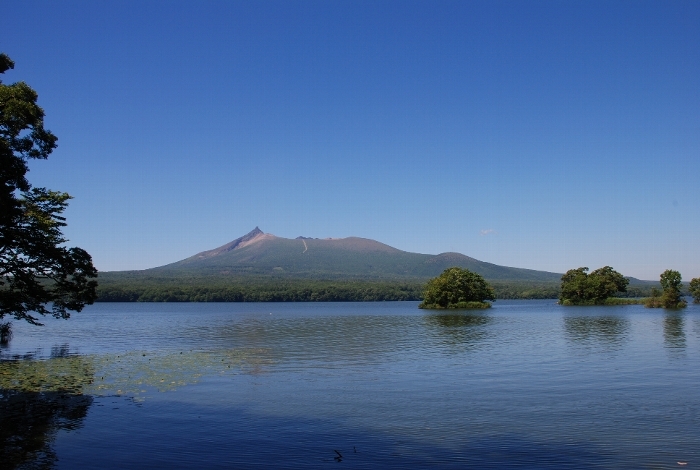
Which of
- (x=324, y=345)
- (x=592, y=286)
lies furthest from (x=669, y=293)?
(x=324, y=345)

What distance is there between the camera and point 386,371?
2802cm

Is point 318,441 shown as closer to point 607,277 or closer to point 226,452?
point 226,452

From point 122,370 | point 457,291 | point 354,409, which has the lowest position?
point 122,370

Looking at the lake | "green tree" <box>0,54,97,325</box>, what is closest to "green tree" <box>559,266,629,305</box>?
the lake

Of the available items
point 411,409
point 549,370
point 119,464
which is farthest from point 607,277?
point 119,464

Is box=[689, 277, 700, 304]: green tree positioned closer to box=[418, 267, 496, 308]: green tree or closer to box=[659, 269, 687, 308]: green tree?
box=[659, 269, 687, 308]: green tree

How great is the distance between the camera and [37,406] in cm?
1930

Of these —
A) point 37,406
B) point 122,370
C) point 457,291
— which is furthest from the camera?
point 457,291

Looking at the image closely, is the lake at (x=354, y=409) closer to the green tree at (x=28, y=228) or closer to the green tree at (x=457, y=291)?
the green tree at (x=28, y=228)

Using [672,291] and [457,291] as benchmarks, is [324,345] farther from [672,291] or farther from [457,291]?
[672,291]

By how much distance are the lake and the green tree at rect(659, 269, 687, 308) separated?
A: 83.6 metres

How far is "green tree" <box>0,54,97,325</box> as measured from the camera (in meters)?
Answer: 23.8

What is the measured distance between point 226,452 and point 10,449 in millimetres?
5479

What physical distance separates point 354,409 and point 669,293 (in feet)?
360
